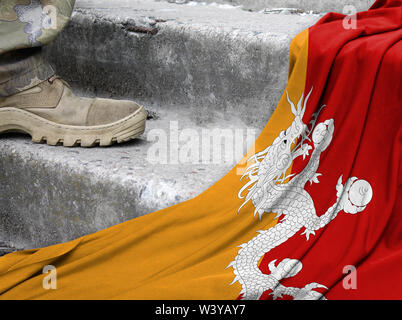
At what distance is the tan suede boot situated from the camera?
3.97 ft

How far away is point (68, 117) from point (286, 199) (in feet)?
1.79

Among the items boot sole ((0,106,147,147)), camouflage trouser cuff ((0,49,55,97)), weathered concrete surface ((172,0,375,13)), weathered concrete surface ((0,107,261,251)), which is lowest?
weathered concrete surface ((0,107,261,251))

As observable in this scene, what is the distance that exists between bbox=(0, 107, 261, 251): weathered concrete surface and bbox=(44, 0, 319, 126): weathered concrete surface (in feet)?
0.43

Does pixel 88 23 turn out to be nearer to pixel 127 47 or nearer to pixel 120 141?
pixel 127 47

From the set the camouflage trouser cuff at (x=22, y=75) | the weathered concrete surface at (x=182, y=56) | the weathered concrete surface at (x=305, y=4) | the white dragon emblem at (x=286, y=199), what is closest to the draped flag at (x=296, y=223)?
the white dragon emblem at (x=286, y=199)

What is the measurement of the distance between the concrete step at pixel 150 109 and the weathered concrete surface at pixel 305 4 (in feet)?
1.02

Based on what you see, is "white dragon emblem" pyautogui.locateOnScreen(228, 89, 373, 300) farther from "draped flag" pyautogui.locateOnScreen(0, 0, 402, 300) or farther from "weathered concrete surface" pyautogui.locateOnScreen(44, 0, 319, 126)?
"weathered concrete surface" pyautogui.locateOnScreen(44, 0, 319, 126)

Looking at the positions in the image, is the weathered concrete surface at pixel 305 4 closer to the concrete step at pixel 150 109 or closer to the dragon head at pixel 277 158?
A: the concrete step at pixel 150 109

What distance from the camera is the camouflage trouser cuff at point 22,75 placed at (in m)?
1.20

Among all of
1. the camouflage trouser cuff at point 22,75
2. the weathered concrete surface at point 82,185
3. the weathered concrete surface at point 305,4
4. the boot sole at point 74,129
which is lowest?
the weathered concrete surface at point 82,185

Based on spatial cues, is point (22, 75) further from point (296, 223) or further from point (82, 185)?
point (296, 223)

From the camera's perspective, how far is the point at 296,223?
101 cm

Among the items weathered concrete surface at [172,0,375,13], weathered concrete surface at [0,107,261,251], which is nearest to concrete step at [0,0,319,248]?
weathered concrete surface at [0,107,261,251]
